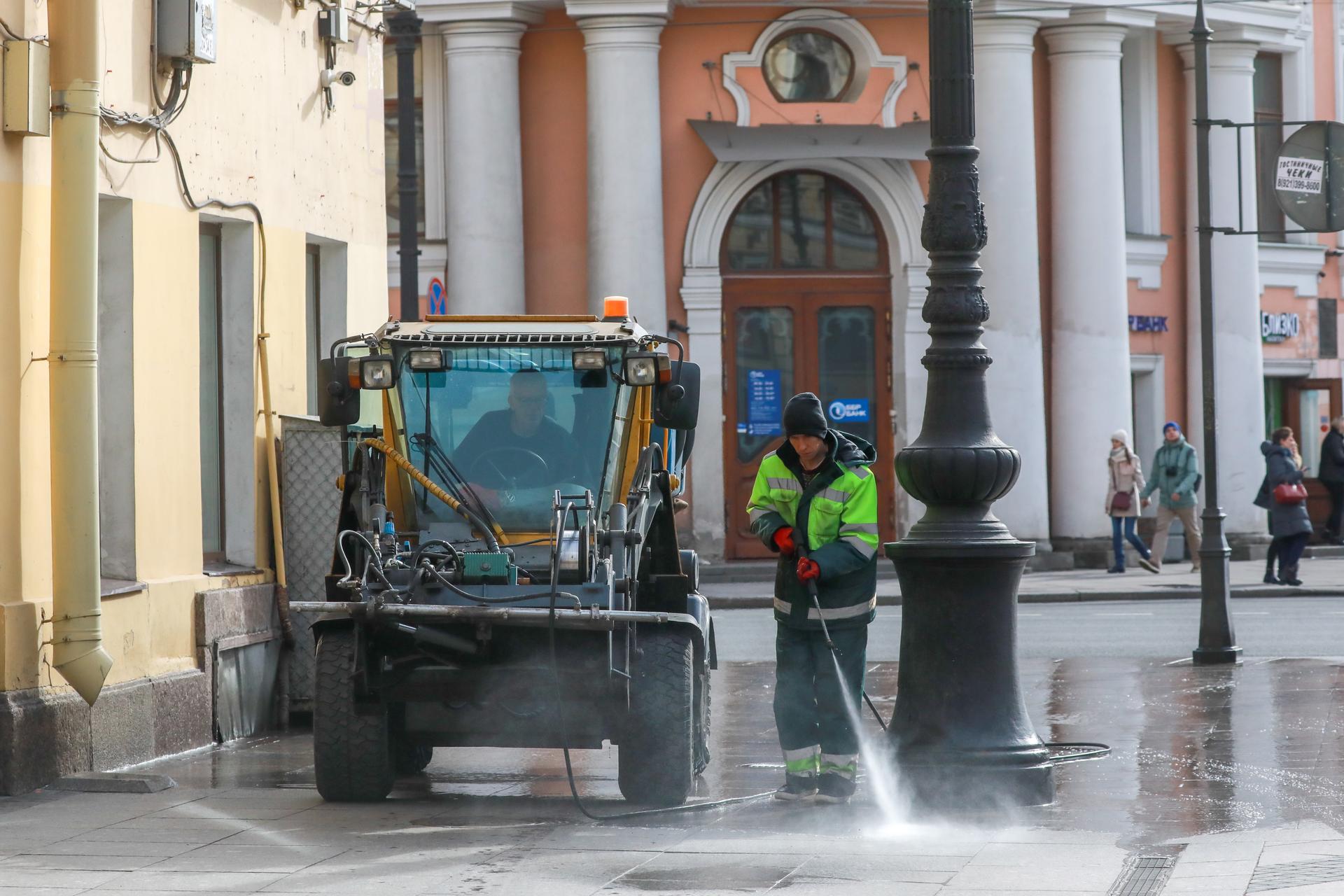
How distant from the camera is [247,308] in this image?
12.1 m

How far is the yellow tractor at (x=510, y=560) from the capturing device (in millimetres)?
8742

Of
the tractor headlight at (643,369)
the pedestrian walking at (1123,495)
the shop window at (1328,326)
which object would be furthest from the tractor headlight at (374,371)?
the shop window at (1328,326)

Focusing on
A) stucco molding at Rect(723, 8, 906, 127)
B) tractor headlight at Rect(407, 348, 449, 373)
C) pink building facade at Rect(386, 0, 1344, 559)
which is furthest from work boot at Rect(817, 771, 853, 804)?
stucco molding at Rect(723, 8, 906, 127)

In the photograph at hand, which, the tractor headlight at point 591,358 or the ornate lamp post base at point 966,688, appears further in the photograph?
the tractor headlight at point 591,358

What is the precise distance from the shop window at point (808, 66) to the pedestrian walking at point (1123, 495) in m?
5.37

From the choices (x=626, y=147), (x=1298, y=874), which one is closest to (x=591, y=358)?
(x=1298, y=874)

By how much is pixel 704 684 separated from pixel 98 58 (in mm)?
4077

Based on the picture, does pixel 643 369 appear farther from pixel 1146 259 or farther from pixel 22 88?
pixel 1146 259

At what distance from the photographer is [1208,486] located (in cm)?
1490

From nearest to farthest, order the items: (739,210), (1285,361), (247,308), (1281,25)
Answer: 1. (247,308)
2. (739,210)
3. (1281,25)
4. (1285,361)

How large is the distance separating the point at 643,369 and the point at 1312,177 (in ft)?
24.9

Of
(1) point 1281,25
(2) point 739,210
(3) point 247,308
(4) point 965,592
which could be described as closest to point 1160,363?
(1) point 1281,25

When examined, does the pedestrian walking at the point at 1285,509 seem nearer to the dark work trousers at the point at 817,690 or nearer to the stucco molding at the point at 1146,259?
the stucco molding at the point at 1146,259

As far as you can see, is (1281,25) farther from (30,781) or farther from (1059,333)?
(30,781)
